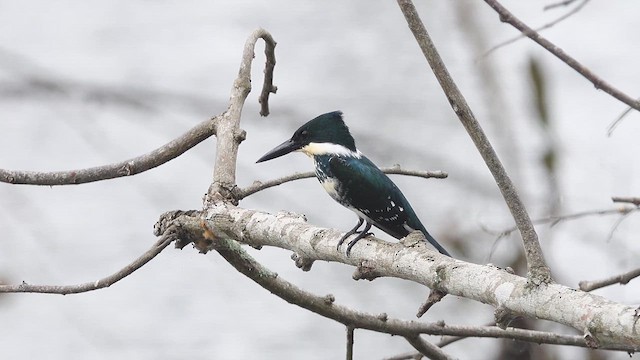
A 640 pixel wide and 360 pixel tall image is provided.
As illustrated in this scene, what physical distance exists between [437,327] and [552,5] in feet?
2.74

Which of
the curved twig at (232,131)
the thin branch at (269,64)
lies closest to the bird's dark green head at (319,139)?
the thin branch at (269,64)

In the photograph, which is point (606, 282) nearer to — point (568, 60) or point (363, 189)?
point (568, 60)

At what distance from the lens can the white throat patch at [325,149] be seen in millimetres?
3381

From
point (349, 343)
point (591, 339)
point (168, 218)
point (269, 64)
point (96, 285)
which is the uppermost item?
point (269, 64)

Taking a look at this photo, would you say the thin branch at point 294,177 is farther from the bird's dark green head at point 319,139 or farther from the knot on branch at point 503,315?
the knot on branch at point 503,315

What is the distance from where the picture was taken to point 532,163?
7.27 metres

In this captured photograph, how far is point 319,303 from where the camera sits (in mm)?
2404

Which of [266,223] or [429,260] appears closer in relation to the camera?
[429,260]

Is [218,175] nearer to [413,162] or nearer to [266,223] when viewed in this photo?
[266,223]

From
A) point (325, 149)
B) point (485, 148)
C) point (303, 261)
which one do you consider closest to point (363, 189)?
point (325, 149)

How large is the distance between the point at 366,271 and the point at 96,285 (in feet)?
2.12

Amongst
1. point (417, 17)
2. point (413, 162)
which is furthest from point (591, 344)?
point (413, 162)

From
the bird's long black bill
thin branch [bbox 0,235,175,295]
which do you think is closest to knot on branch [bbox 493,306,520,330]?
thin branch [bbox 0,235,175,295]

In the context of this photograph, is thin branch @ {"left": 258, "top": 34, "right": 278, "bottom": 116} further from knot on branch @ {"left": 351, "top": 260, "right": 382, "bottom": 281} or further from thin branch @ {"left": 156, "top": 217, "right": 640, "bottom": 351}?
knot on branch @ {"left": 351, "top": 260, "right": 382, "bottom": 281}
